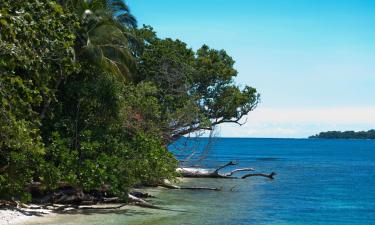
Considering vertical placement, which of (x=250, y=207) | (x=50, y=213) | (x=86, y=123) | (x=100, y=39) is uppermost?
(x=100, y=39)

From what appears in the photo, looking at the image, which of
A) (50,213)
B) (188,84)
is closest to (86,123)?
(50,213)

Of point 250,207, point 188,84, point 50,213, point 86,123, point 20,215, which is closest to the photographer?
point 20,215

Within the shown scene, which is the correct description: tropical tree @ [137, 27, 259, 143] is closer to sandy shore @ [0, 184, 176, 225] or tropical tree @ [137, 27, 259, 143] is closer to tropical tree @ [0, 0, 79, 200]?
sandy shore @ [0, 184, 176, 225]

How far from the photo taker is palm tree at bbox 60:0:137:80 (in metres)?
18.6

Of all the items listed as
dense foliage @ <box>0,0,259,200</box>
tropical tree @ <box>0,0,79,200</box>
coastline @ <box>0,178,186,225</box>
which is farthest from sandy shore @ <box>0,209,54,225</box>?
tropical tree @ <box>0,0,79,200</box>

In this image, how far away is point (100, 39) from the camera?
19359 millimetres

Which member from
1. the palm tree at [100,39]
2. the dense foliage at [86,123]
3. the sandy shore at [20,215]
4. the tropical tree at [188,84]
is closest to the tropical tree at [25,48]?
the dense foliage at [86,123]

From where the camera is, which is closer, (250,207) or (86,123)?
(86,123)

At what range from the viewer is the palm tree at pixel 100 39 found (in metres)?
18.6

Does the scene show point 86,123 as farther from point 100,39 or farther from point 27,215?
point 27,215

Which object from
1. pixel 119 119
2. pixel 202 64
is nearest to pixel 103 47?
pixel 119 119

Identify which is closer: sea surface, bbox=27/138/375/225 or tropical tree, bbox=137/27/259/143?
sea surface, bbox=27/138/375/225

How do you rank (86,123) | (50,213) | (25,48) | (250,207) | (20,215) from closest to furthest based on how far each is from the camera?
(25,48)
(20,215)
(50,213)
(86,123)
(250,207)

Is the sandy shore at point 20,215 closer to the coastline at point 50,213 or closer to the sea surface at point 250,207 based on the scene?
the coastline at point 50,213
